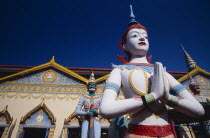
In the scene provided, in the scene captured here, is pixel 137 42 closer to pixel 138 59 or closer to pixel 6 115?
pixel 138 59

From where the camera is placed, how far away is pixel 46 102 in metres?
6.50

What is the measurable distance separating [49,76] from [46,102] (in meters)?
1.50

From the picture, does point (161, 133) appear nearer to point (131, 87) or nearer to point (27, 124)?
point (131, 87)

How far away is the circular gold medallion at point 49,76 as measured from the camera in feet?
23.3

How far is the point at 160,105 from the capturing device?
1.38 metres

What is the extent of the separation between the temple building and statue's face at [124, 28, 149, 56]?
163 inches

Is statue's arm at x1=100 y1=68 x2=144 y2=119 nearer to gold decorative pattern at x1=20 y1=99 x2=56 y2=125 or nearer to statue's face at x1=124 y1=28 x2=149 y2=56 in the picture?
statue's face at x1=124 y1=28 x2=149 y2=56

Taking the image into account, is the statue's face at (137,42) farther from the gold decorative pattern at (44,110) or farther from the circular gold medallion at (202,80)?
the circular gold medallion at (202,80)

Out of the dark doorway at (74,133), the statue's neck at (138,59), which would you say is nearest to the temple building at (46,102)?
the dark doorway at (74,133)

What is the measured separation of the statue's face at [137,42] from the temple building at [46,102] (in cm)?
414

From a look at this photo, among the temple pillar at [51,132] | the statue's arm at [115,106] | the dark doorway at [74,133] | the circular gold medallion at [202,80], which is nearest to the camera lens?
the statue's arm at [115,106]

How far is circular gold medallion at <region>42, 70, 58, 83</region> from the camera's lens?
709cm

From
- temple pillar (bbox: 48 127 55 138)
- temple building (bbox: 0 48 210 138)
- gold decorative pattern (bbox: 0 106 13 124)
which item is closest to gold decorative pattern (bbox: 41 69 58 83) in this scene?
temple building (bbox: 0 48 210 138)

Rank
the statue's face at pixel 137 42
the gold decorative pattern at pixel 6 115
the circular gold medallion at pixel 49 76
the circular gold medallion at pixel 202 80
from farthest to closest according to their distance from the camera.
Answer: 1. the circular gold medallion at pixel 202 80
2. the circular gold medallion at pixel 49 76
3. the gold decorative pattern at pixel 6 115
4. the statue's face at pixel 137 42
